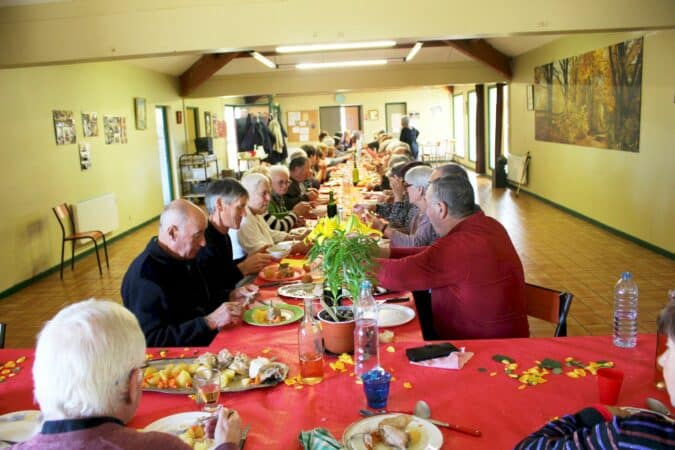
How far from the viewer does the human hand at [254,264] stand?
3.47 meters

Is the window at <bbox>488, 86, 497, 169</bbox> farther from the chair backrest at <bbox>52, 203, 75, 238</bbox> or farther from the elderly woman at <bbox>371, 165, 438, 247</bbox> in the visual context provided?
the elderly woman at <bbox>371, 165, 438, 247</bbox>

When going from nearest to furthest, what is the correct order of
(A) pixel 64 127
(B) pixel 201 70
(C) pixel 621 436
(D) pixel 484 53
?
(C) pixel 621 436
(A) pixel 64 127
(D) pixel 484 53
(B) pixel 201 70

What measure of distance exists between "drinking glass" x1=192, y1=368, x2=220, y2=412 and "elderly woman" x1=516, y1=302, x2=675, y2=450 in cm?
82

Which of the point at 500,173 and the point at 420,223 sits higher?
the point at 420,223

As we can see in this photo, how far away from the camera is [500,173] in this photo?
13102mm

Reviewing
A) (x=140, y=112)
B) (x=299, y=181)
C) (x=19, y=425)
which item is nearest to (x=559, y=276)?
(x=299, y=181)

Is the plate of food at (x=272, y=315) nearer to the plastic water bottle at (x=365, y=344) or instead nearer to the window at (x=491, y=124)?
the plastic water bottle at (x=365, y=344)

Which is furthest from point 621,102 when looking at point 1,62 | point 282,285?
point 1,62

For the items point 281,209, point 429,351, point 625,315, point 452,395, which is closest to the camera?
point 452,395

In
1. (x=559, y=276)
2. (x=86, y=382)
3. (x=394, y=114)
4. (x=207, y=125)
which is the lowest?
(x=559, y=276)

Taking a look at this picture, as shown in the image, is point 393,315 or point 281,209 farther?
point 281,209

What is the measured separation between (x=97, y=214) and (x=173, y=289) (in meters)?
6.22

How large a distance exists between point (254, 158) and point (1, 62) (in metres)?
8.07

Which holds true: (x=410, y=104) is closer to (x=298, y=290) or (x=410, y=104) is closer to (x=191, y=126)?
(x=191, y=126)
